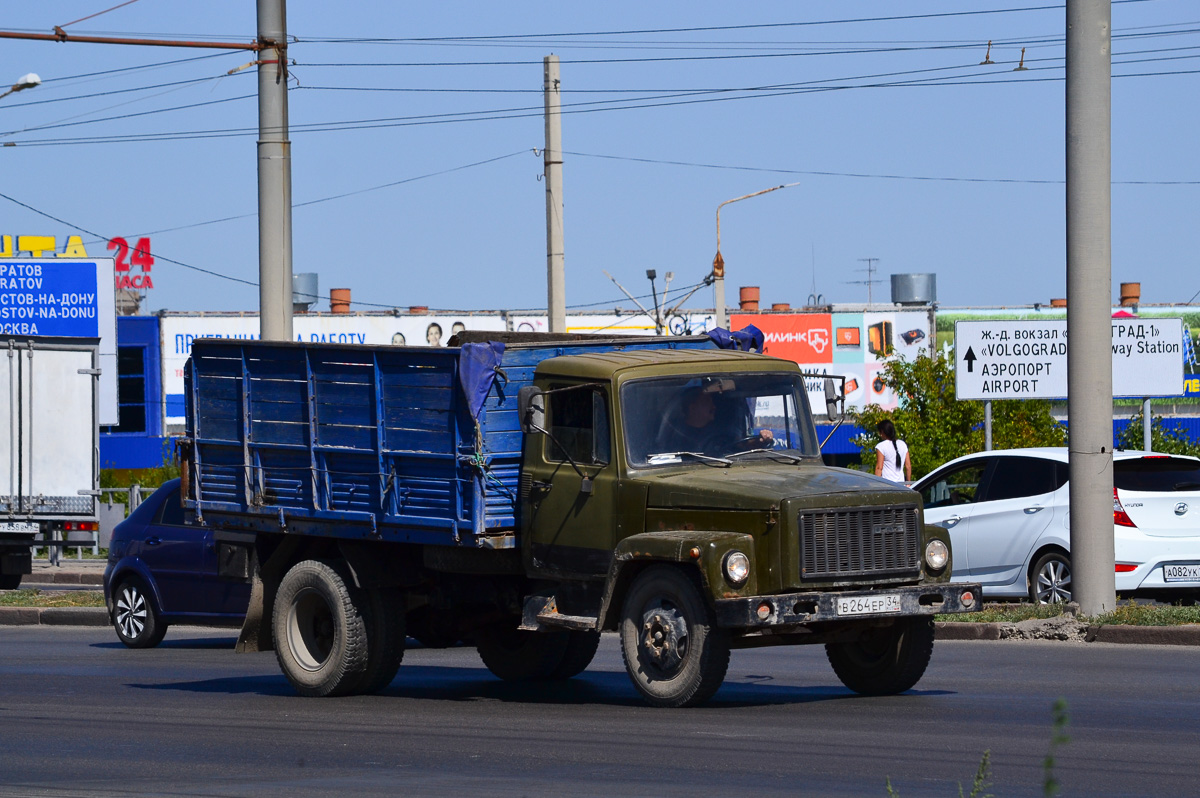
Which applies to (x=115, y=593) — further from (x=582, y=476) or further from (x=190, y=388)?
(x=582, y=476)

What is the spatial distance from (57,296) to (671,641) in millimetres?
43181

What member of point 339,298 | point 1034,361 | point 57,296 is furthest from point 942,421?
point 339,298

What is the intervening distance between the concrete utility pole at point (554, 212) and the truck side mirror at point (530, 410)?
13.3 meters

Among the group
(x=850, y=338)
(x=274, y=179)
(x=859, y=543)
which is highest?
(x=850, y=338)

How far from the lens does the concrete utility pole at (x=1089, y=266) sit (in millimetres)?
15203

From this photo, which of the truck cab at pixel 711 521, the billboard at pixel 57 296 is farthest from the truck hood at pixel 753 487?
the billboard at pixel 57 296

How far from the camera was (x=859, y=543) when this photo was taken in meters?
9.98

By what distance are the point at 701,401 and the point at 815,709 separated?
2.02 metres

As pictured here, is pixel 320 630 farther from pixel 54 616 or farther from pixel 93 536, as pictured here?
pixel 93 536

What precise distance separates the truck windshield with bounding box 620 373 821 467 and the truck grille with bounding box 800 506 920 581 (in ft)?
3.30

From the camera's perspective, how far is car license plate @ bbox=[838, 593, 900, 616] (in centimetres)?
977

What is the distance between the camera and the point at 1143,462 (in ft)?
54.4

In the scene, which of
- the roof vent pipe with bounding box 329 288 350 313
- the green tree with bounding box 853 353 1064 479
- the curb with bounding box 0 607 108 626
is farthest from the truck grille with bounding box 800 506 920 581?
the roof vent pipe with bounding box 329 288 350 313

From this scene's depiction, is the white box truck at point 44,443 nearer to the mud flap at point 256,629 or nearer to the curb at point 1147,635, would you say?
the mud flap at point 256,629
